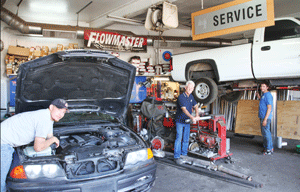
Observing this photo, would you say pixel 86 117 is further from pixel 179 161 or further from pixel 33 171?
pixel 179 161

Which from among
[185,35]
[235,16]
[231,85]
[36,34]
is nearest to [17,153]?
[235,16]

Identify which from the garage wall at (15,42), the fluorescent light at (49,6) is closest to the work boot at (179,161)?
the garage wall at (15,42)

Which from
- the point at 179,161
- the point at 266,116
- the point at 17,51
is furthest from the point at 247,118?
the point at 17,51

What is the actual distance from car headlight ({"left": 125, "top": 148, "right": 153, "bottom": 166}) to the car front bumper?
0.38 feet

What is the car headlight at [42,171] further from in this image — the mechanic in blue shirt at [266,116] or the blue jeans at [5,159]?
the mechanic in blue shirt at [266,116]

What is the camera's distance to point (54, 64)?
2.85 metres

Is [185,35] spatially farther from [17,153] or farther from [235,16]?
[17,153]

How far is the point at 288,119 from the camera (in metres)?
6.26

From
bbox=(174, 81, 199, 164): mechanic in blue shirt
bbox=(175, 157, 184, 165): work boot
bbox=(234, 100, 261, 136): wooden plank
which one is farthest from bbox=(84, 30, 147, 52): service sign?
bbox=(175, 157, 184, 165): work boot

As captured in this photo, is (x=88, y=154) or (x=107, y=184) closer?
(x=107, y=184)

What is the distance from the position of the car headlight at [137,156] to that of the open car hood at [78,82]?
1122mm

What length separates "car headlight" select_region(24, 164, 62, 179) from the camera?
7.32 ft

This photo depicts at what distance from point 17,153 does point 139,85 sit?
626cm

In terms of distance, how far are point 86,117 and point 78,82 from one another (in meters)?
0.60
